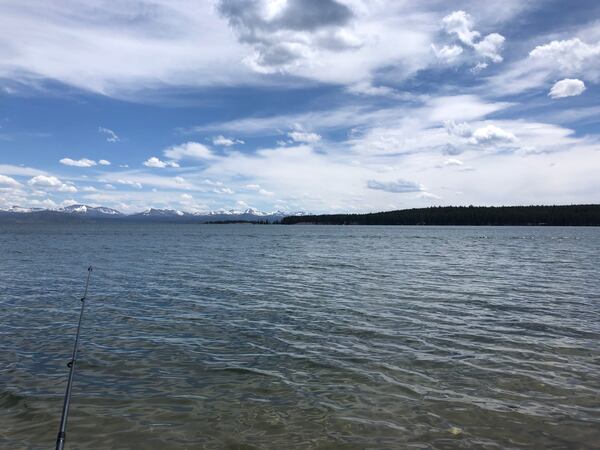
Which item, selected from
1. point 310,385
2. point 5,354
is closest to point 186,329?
point 5,354

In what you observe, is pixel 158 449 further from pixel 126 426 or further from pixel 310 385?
pixel 310 385

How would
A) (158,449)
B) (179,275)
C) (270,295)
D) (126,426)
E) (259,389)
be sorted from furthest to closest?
(179,275) < (270,295) < (259,389) < (126,426) < (158,449)

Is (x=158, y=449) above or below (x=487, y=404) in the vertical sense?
below

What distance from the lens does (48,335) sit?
13891 mm

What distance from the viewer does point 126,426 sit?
25.4 feet

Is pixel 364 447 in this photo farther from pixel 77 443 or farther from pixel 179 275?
pixel 179 275

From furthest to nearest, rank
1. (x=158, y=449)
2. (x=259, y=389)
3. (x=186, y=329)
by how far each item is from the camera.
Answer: (x=186, y=329), (x=259, y=389), (x=158, y=449)

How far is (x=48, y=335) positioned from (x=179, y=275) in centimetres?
1677

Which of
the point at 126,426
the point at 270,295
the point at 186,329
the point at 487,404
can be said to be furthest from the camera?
the point at 270,295

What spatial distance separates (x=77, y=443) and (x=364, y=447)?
16.6ft

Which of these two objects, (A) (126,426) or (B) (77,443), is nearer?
(B) (77,443)

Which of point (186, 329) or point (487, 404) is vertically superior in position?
point (487, 404)

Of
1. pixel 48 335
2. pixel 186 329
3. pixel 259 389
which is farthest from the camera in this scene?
pixel 186 329

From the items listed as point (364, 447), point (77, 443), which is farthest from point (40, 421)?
point (364, 447)
